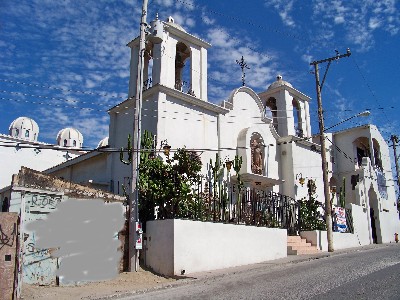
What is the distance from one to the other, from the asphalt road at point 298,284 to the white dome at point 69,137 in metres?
30.9

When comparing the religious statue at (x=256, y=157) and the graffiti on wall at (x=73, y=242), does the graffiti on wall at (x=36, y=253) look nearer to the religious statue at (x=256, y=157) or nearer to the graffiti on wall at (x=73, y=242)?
the graffiti on wall at (x=73, y=242)

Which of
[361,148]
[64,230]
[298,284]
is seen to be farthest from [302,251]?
[361,148]

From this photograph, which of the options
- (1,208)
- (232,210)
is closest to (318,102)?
(232,210)

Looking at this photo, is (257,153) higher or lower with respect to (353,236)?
higher

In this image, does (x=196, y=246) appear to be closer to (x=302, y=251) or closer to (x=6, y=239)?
(x=6, y=239)

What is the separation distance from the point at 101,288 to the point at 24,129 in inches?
1280

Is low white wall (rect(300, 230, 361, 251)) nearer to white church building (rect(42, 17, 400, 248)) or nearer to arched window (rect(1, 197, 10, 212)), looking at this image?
white church building (rect(42, 17, 400, 248))

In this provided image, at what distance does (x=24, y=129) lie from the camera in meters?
38.3

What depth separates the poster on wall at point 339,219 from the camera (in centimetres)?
2136

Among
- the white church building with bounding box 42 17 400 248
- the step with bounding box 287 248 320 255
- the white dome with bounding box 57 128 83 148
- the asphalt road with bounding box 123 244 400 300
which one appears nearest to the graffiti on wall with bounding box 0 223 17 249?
the asphalt road with bounding box 123 244 400 300

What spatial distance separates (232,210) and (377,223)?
63.3 ft

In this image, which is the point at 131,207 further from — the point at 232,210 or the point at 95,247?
the point at 232,210

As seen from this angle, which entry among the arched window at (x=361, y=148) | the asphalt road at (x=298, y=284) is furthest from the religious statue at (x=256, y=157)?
the arched window at (x=361, y=148)

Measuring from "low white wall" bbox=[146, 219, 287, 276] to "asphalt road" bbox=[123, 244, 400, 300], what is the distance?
88 cm
